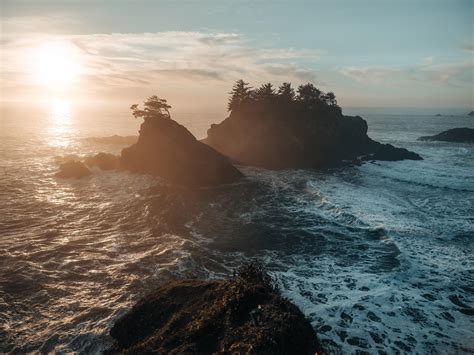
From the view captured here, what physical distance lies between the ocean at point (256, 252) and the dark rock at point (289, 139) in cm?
1445

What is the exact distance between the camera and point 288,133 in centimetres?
6094

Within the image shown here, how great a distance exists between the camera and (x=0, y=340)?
15.2m

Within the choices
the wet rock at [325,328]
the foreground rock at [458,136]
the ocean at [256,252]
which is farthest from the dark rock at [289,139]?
the wet rock at [325,328]

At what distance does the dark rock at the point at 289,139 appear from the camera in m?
59.9

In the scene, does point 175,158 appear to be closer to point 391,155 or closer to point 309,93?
point 309,93

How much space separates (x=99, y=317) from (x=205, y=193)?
2424 centimetres

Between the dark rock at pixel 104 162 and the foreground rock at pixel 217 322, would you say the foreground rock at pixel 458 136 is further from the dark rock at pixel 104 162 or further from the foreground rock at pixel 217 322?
the foreground rock at pixel 217 322

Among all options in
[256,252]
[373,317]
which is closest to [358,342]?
[373,317]

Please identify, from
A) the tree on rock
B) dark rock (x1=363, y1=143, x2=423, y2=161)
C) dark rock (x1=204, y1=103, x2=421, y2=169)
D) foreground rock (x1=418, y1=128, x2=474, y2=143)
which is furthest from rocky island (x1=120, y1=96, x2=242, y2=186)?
foreground rock (x1=418, y1=128, x2=474, y2=143)

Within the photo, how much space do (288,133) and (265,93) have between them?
1080cm

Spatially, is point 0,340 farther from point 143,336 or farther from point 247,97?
point 247,97

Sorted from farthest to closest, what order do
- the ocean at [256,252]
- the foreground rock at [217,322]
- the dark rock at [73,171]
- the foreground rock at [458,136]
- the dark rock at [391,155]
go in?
1. the foreground rock at [458,136]
2. the dark rock at [391,155]
3. the dark rock at [73,171]
4. the ocean at [256,252]
5. the foreground rock at [217,322]

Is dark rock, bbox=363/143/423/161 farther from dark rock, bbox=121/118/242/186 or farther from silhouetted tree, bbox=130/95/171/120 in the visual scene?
silhouetted tree, bbox=130/95/171/120

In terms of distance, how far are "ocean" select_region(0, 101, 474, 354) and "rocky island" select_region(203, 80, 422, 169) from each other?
49.0ft
